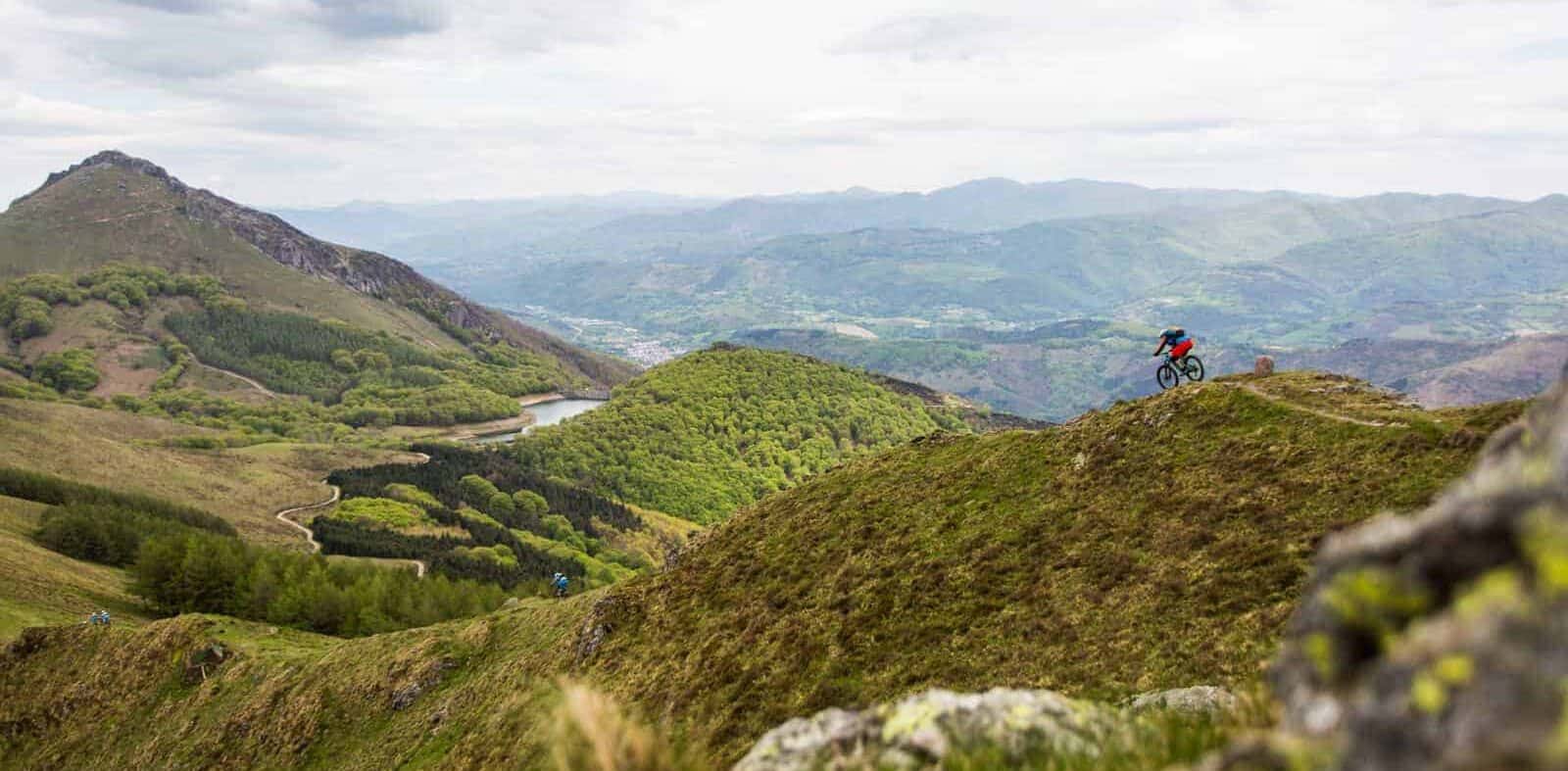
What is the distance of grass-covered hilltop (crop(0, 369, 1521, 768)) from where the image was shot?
23359 millimetres

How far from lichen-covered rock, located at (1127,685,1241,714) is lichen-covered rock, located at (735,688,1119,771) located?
736cm

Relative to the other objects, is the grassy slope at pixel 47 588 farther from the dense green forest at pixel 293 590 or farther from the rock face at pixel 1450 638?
the rock face at pixel 1450 638

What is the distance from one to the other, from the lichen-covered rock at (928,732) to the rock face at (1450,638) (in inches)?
159

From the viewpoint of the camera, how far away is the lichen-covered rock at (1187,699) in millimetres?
17688

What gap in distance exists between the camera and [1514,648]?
465cm

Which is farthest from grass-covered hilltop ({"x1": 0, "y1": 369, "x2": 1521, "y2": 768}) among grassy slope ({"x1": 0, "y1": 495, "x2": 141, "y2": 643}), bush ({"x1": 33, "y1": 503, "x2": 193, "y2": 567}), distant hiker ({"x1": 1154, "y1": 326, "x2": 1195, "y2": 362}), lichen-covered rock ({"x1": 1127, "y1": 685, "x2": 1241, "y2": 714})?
bush ({"x1": 33, "y1": 503, "x2": 193, "y2": 567})

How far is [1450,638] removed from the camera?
16.4ft

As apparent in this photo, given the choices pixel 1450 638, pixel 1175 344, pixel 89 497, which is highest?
pixel 1450 638

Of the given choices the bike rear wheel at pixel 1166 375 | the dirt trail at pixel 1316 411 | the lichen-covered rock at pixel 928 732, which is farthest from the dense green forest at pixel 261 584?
the lichen-covered rock at pixel 928 732

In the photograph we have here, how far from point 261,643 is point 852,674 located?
59162 mm

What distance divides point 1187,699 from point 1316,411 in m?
17.1

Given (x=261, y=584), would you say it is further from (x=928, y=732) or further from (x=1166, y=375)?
(x=928, y=732)

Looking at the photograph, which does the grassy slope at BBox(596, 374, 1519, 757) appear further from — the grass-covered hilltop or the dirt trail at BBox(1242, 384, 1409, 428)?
the dirt trail at BBox(1242, 384, 1409, 428)

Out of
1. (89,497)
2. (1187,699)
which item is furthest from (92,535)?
(1187,699)
